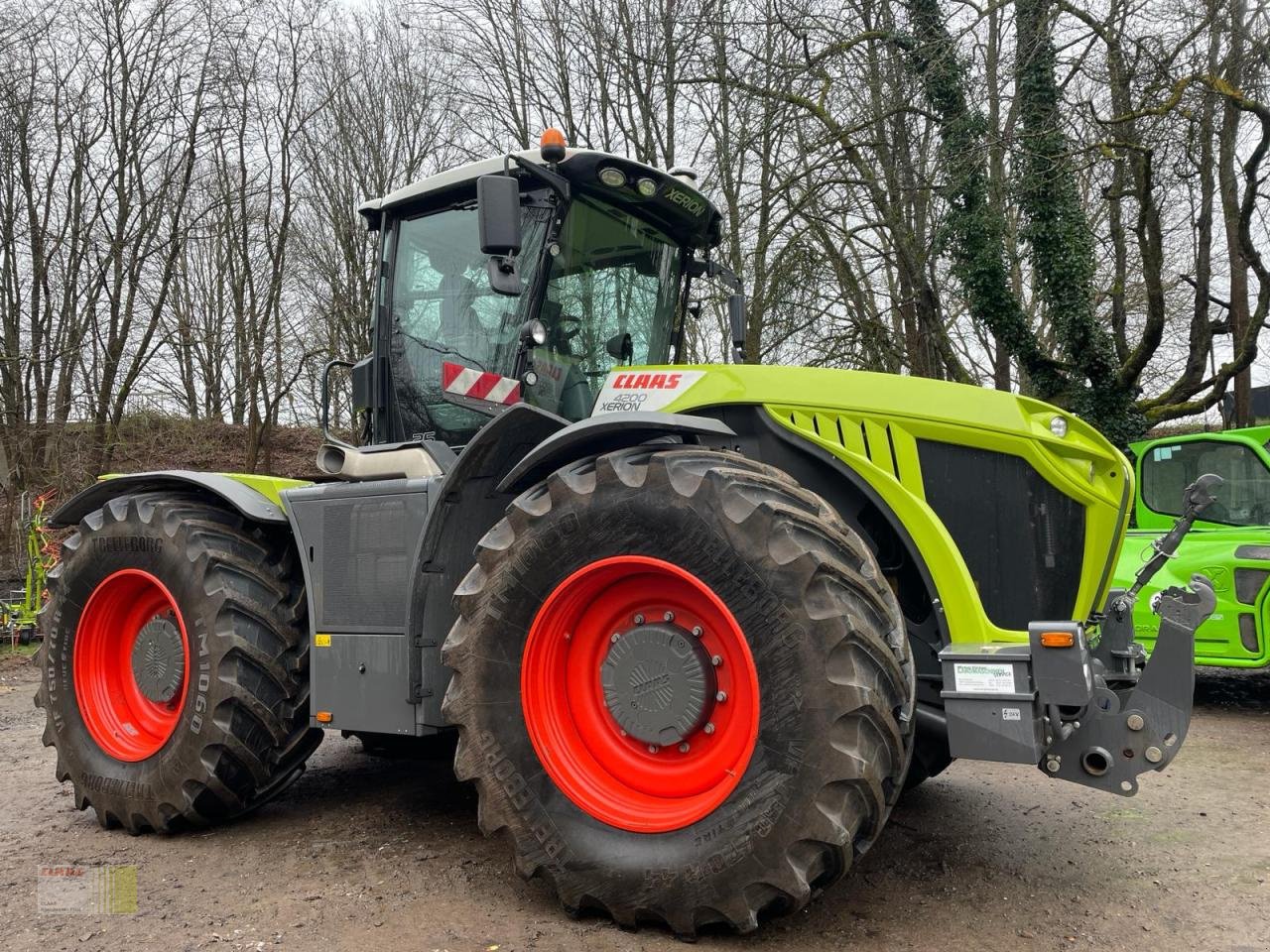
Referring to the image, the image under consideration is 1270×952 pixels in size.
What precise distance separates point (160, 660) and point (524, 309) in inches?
90.5

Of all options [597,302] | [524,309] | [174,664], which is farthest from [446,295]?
[174,664]

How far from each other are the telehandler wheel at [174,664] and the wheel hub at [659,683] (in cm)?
180

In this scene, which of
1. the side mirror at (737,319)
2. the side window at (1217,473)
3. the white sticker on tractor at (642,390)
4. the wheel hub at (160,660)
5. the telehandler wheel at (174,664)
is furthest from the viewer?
the side window at (1217,473)

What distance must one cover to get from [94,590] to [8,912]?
1722 millimetres

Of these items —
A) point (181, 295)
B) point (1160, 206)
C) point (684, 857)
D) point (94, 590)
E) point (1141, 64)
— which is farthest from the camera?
point (181, 295)

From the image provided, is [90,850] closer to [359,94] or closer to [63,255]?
[63,255]

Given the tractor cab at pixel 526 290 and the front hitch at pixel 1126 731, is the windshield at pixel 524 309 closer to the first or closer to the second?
the tractor cab at pixel 526 290

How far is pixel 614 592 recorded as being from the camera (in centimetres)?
340

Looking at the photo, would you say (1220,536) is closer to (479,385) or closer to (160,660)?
(479,385)

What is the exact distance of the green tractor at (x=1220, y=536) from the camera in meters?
7.16

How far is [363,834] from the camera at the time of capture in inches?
168

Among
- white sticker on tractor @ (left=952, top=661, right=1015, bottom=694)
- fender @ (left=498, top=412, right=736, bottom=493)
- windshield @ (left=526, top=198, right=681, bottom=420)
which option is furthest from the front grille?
windshield @ (left=526, top=198, right=681, bottom=420)

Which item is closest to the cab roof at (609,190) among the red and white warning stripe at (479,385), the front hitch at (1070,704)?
the red and white warning stripe at (479,385)

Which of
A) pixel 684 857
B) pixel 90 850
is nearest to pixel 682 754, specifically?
pixel 684 857
